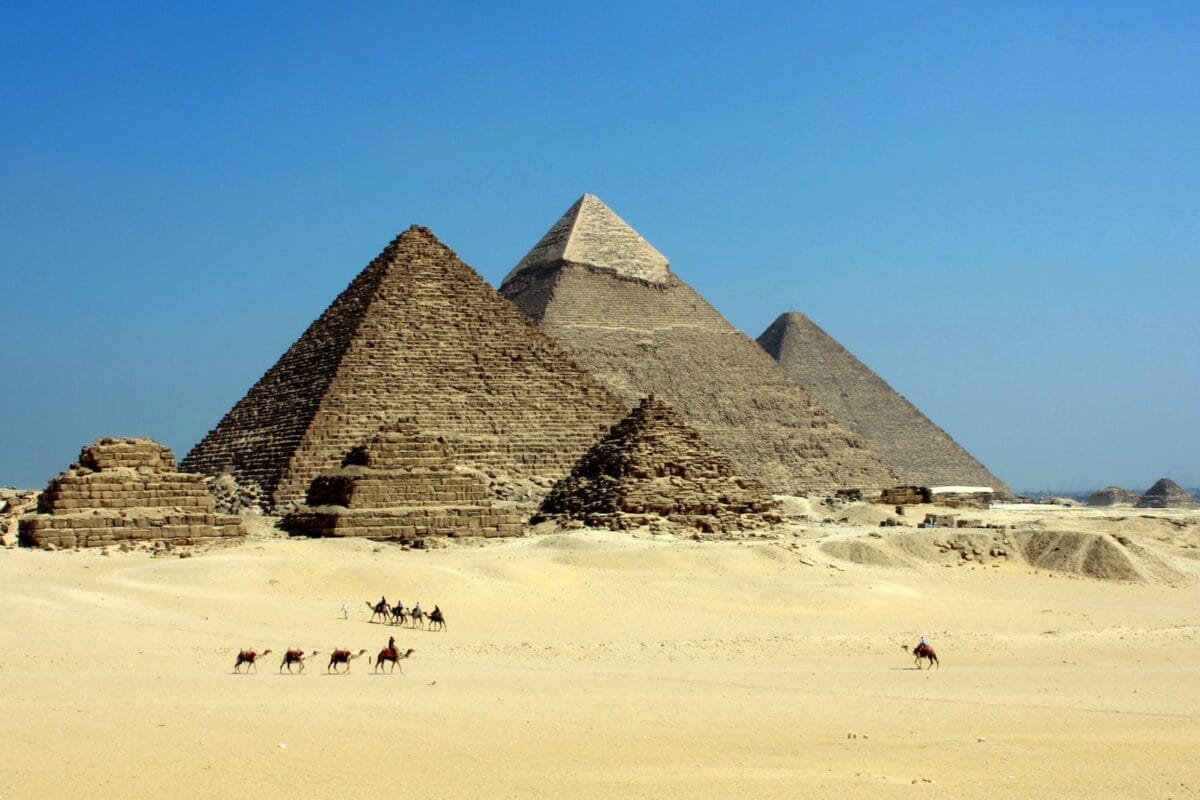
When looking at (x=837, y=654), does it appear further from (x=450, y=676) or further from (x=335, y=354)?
(x=335, y=354)

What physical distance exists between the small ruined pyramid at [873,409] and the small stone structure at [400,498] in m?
47.3

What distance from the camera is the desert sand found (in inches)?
305

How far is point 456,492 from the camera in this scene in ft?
83.5

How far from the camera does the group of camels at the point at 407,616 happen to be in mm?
15250

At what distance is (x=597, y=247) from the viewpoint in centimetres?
6097

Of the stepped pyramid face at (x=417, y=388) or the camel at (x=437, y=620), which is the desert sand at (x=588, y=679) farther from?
the stepped pyramid face at (x=417, y=388)

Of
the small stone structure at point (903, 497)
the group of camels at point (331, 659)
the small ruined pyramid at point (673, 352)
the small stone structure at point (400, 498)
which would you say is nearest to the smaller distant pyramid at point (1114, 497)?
the small ruined pyramid at point (673, 352)

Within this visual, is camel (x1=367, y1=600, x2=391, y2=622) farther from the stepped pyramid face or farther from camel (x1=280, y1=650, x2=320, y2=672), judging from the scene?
the stepped pyramid face

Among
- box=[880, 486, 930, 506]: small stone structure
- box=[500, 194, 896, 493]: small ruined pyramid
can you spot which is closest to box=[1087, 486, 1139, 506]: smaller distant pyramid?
box=[500, 194, 896, 493]: small ruined pyramid

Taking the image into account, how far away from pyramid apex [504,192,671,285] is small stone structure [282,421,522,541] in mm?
34392

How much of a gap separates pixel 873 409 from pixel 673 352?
61.8 feet

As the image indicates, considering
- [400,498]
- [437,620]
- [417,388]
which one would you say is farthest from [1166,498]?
[437,620]

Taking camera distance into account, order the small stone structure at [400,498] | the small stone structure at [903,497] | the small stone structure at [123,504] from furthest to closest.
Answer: the small stone structure at [903,497] → the small stone structure at [400,498] → the small stone structure at [123,504]

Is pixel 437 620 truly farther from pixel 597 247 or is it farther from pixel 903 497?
pixel 597 247
